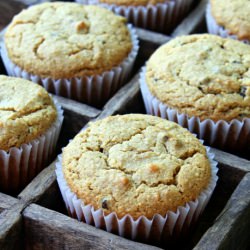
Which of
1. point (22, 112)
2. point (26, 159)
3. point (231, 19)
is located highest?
point (231, 19)

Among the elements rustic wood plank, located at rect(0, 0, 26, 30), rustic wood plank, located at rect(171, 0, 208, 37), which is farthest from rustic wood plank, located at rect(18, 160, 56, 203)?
rustic wood plank, located at rect(0, 0, 26, 30)

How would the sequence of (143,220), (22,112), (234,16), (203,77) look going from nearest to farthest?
(143,220), (22,112), (203,77), (234,16)

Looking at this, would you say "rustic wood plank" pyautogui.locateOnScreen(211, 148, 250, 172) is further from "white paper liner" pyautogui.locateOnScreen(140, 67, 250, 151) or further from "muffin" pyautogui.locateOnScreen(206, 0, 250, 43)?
"muffin" pyautogui.locateOnScreen(206, 0, 250, 43)

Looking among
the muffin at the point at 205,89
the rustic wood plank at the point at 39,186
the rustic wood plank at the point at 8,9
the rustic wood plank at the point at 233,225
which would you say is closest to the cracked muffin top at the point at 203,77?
the muffin at the point at 205,89

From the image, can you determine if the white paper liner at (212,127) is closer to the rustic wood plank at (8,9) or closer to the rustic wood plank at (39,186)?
the rustic wood plank at (39,186)

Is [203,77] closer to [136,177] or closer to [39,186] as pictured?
[136,177]

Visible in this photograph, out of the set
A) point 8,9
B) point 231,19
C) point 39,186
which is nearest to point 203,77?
point 231,19
